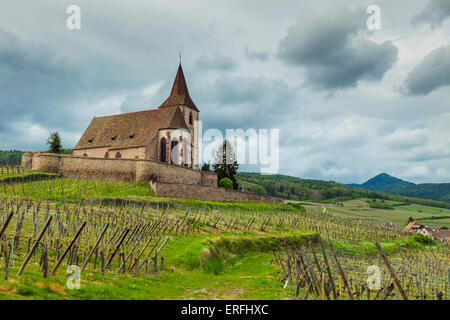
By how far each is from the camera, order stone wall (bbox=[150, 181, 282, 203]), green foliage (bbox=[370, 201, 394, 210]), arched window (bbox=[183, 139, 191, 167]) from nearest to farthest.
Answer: stone wall (bbox=[150, 181, 282, 203]) → arched window (bbox=[183, 139, 191, 167]) → green foliage (bbox=[370, 201, 394, 210])

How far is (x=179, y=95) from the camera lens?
73.4m

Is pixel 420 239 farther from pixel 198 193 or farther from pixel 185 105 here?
pixel 185 105

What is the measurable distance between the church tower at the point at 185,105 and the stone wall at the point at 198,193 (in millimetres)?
12182

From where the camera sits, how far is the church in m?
62.3

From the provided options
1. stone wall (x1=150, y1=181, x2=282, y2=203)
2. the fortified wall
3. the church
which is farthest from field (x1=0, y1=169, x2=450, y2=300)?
the church

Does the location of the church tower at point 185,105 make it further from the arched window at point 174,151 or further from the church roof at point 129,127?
the arched window at point 174,151

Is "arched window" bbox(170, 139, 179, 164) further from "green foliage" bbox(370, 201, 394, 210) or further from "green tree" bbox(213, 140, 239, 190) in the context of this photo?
"green foliage" bbox(370, 201, 394, 210)

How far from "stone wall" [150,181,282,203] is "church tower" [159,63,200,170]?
12182 millimetres

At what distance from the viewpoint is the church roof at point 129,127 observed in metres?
63.5

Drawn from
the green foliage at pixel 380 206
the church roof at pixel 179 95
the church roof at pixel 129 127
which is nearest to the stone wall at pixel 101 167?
the church roof at pixel 129 127

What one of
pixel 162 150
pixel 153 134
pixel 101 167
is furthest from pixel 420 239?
pixel 101 167

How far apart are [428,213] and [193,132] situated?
121640mm

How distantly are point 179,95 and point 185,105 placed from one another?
2975 mm
